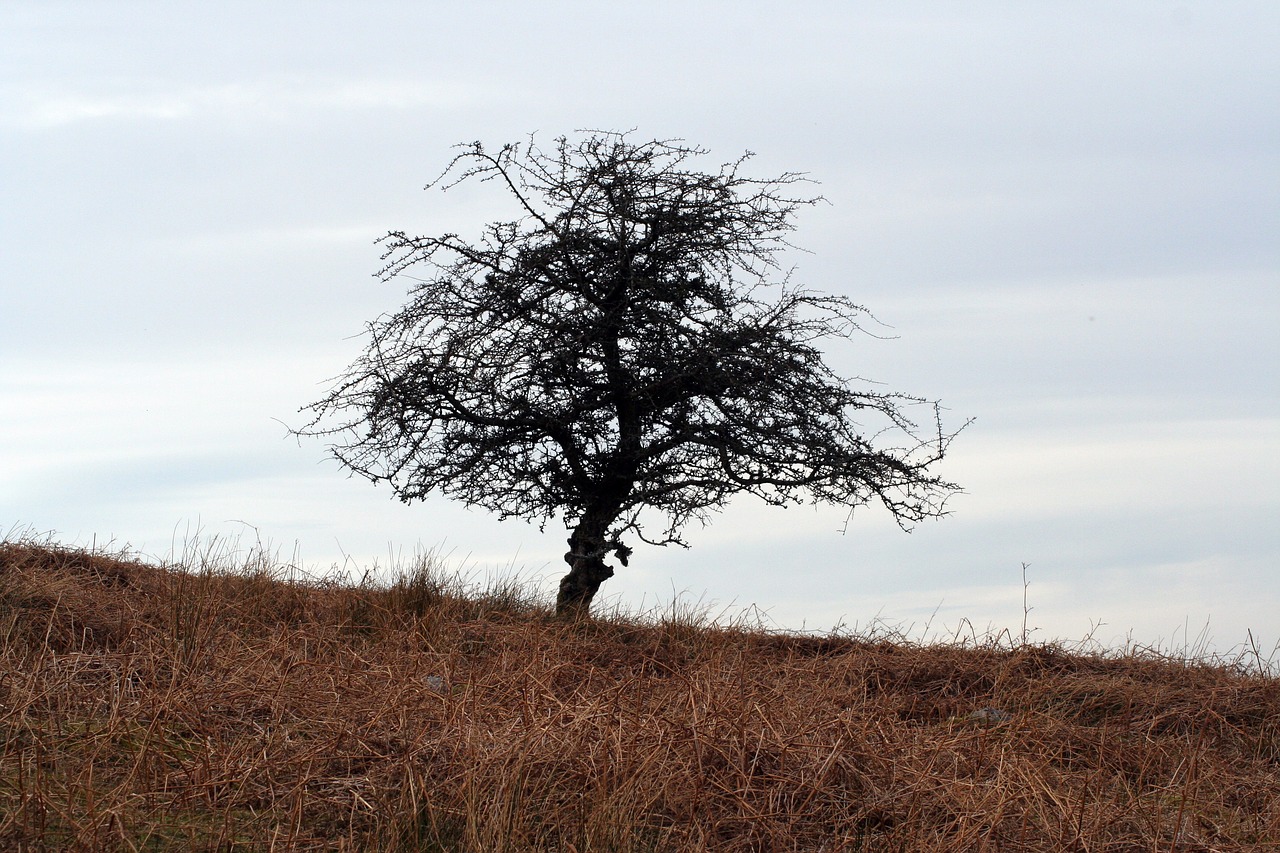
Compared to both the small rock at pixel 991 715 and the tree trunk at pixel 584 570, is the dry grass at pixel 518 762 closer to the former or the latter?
the small rock at pixel 991 715

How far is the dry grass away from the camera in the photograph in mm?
5215

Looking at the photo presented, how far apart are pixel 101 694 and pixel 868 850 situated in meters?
4.65

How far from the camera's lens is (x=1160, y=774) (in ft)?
23.9

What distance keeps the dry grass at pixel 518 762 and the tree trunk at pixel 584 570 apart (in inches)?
127

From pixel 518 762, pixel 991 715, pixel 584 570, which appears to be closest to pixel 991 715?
pixel 991 715

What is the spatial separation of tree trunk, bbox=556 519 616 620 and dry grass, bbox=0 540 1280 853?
3219mm

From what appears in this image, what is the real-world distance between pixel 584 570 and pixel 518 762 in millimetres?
6934

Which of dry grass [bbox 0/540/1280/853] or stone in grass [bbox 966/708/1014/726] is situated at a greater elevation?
stone in grass [bbox 966/708/1014/726]

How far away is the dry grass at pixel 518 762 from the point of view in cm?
521

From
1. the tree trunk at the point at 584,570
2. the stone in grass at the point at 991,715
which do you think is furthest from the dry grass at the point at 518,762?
the tree trunk at the point at 584,570

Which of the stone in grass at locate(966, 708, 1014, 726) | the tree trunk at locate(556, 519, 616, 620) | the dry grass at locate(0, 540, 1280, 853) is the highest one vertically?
the tree trunk at locate(556, 519, 616, 620)

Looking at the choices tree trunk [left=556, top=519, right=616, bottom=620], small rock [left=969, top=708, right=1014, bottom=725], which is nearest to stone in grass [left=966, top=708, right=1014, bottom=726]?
small rock [left=969, top=708, right=1014, bottom=725]

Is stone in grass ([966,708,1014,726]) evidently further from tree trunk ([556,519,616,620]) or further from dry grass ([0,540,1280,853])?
tree trunk ([556,519,616,620])

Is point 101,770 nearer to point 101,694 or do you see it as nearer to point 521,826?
point 101,694
